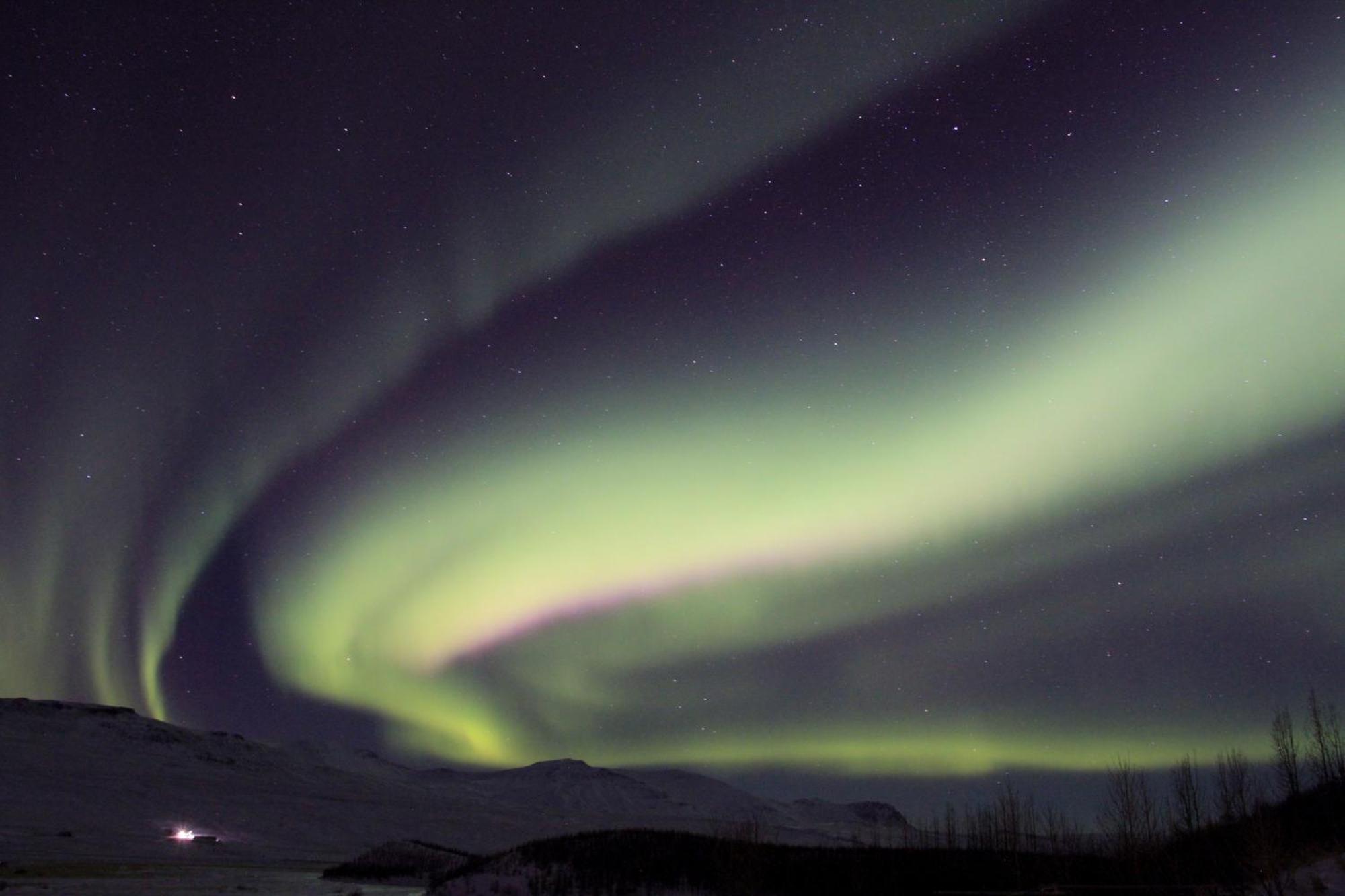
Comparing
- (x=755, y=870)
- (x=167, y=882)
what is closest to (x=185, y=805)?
(x=167, y=882)

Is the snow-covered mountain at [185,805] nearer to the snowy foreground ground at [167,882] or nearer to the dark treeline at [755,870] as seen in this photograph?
the dark treeline at [755,870]

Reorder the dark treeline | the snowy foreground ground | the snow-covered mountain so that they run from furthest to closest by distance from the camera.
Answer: the snow-covered mountain → the dark treeline → the snowy foreground ground

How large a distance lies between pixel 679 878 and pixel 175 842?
64254mm

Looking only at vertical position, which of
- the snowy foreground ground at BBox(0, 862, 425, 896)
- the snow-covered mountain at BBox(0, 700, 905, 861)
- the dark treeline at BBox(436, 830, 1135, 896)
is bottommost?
the snowy foreground ground at BBox(0, 862, 425, 896)

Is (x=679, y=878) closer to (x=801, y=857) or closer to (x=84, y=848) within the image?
(x=801, y=857)

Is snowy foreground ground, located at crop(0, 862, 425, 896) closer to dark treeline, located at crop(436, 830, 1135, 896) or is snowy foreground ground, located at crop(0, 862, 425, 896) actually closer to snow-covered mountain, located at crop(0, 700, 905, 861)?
dark treeline, located at crop(436, 830, 1135, 896)

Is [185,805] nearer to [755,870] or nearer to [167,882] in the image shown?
[167,882]

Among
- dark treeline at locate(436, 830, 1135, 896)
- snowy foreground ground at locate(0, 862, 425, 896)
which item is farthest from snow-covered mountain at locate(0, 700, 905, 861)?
snowy foreground ground at locate(0, 862, 425, 896)

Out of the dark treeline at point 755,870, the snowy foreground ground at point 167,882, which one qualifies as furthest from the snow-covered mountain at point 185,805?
the snowy foreground ground at point 167,882

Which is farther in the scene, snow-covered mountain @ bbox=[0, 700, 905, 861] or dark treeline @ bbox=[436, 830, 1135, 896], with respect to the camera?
snow-covered mountain @ bbox=[0, 700, 905, 861]

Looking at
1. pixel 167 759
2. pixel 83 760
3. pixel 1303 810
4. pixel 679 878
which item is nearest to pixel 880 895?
pixel 679 878

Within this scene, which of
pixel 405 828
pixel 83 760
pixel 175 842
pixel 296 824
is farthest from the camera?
pixel 83 760

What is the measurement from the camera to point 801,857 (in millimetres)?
67875

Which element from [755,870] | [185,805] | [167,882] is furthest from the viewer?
[185,805]
